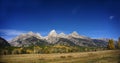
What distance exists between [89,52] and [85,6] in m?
2.33

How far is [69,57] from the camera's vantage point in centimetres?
900

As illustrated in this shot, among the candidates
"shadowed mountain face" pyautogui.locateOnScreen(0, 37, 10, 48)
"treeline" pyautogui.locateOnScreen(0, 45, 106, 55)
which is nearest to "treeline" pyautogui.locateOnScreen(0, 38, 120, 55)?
"treeline" pyautogui.locateOnScreen(0, 45, 106, 55)

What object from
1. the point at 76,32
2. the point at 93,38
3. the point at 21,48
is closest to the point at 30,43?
the point at 21,48

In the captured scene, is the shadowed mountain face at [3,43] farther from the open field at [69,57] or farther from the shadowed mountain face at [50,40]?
the open field at [69,57]

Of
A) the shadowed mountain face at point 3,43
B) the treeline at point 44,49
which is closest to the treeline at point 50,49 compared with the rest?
the treeline at point 44,49

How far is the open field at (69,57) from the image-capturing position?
27.7 feet

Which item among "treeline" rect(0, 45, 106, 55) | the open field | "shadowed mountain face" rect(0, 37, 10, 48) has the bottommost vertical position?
the open field

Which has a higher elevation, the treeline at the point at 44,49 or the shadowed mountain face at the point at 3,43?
the shadowed mountain face at the point at 3,43

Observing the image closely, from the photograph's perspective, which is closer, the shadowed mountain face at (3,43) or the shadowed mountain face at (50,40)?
the shadowed mountain face at (3,43)

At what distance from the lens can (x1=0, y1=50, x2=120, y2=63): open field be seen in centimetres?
845

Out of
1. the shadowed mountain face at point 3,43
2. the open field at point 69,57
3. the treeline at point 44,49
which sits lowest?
the open field at point 69,57

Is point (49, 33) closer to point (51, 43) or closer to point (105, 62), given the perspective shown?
point (51, 43)

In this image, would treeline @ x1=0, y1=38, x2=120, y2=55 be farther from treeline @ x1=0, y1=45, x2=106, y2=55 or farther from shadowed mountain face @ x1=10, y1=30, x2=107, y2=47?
shadowed mountain face @ x1=10, y1=30, x2=107, y2=47

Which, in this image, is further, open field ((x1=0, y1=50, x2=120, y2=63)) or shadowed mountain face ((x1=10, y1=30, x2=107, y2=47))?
shadowed mountain face ((x1=10, y1=30, x2=107, y2=47))
